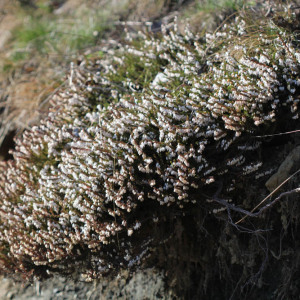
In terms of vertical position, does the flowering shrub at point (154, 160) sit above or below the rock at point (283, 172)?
above

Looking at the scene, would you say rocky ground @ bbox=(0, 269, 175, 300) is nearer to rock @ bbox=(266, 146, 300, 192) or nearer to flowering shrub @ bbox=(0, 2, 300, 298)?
flowering shrub @ bbox=(0, 2, 300, 298)

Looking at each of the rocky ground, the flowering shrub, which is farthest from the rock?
the rocky ground

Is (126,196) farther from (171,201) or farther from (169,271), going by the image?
(169,271)

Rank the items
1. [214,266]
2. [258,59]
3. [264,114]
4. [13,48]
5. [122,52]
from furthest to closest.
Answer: [13,48] → [122,52] → [214,266] → [258,59] → [264,114]

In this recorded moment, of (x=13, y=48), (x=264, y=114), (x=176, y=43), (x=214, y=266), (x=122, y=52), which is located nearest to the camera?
(x=264, y=114)

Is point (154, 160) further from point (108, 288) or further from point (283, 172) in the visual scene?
point (108, 288)

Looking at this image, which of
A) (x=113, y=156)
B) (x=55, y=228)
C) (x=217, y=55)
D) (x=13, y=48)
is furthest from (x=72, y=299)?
(x=13, y=48)

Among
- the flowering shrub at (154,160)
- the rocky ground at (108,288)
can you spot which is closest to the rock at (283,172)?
the flowering shrub at (154,160)

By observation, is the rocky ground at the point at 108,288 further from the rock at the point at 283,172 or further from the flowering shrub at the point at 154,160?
the rock at the point at 283,172
